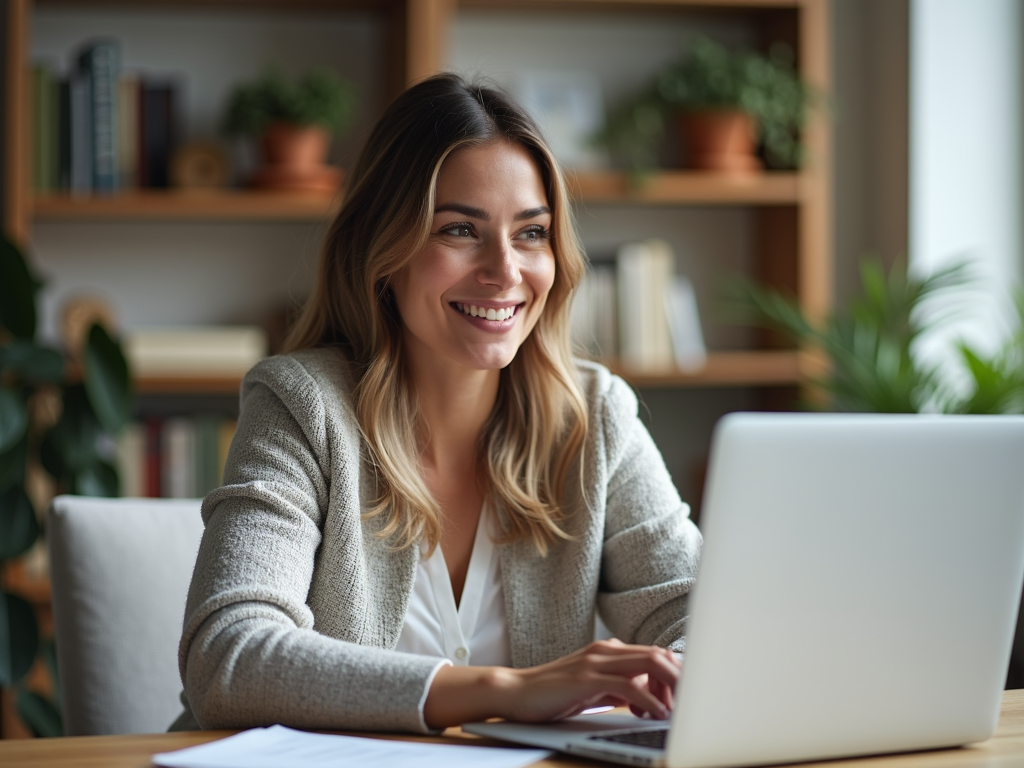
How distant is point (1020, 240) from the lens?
3.08 metres

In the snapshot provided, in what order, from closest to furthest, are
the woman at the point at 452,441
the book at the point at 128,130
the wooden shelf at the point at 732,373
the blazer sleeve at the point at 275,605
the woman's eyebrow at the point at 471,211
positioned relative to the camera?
the blazer sleeve at the point at 275,605
the woman at the point at 452,441
the woman's eyebrow at the point at 471,211
the book at the point at 128,130
the wooden shelf at the point at 732,373

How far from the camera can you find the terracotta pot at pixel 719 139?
2992 millimetres

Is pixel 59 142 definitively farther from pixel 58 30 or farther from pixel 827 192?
pixel 827 192

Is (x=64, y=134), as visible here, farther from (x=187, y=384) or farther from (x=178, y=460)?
(x=178, y=460)

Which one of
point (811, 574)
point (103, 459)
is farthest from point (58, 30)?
point (811, 574)

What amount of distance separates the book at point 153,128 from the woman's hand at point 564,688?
2.15 meters

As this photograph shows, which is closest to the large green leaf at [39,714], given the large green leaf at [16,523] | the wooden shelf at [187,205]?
the large green leaf at [16,523]

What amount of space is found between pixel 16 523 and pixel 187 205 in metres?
0.82

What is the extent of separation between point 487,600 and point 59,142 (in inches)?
72.2

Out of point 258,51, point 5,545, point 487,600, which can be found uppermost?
point 258,51

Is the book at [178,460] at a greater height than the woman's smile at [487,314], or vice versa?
the woman's smile at [487,314]

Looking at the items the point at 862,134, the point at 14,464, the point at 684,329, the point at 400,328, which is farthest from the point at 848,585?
the point at 862,134

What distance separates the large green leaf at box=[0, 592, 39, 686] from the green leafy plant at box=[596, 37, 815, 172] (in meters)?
1.68

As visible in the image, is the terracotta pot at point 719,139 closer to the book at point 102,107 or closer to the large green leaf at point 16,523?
the book at point 102,107
